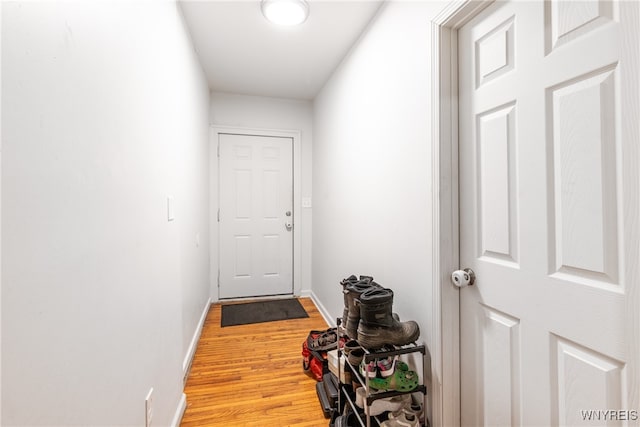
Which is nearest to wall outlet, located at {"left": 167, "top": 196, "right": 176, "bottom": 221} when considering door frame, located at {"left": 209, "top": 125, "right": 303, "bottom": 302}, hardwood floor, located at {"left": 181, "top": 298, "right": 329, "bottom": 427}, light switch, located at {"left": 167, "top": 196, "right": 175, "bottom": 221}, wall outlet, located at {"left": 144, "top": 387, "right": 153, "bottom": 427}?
light switch, located at {"left": 167, "top": 196, "right": 175, "bottom": 221}

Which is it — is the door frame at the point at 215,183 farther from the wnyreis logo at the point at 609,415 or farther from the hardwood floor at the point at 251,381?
the wnyreis logo at the point at 609,415

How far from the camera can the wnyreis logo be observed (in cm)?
73

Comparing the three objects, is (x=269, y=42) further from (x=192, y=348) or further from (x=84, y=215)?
(x=192, y=348)

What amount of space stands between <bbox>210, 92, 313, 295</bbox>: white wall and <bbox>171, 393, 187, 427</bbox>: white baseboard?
1819mm

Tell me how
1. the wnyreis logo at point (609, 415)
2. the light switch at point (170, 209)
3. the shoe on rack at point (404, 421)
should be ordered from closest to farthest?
the wnyreis logo at point (609, 415) < the shoe on rack at point (404, 421) < the light switch at point (170, 209)

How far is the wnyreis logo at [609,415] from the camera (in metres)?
0.73

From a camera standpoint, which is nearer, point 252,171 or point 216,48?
point 216,48

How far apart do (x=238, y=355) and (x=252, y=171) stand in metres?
2.04

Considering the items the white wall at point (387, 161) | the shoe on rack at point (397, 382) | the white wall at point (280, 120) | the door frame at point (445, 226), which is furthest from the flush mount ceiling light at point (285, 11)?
the shoe on rack at point (397, 382)

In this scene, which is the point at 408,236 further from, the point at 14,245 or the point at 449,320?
the point at 14,245

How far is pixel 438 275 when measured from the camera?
49.1 inches

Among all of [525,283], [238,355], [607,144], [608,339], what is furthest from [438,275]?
[238,355]

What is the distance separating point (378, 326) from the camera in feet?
4.15

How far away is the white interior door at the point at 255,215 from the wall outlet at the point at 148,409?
2.30 metres
